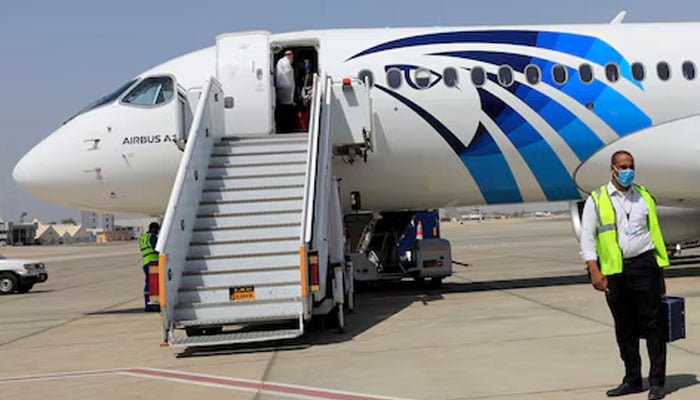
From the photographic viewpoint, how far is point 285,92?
1402cm

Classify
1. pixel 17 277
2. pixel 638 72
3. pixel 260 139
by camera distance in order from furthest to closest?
pixel 17 277 < pixel 638 72 < pixel 260 139

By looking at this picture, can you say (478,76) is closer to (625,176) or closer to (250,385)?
(625,176)

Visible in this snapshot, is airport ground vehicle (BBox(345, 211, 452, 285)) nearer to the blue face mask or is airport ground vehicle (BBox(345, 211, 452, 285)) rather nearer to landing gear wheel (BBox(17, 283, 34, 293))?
the blue face mask

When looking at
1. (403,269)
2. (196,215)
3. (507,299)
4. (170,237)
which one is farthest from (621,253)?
(403,269)

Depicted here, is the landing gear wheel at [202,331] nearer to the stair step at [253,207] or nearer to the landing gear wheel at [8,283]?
the stair step at [253,207]

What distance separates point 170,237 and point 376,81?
5.40 meters

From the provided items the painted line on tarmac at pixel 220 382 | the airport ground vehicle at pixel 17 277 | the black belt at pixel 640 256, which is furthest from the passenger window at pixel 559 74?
the airport ground vehicle at pixel 17 277

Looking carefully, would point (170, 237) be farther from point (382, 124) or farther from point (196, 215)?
point (382, 124)

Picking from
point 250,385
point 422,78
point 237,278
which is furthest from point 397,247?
point 250,385

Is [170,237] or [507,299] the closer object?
[170,237]

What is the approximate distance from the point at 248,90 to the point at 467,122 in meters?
3.84

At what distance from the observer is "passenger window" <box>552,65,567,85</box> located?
559 inches

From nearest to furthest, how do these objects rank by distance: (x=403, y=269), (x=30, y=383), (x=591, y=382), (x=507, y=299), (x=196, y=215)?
(x=591, y=382) → (x=30, y=383) → (x=196, y=215) → (x=507, y=299) → (x=403, y=269)

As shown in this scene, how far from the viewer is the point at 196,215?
11.4 m
